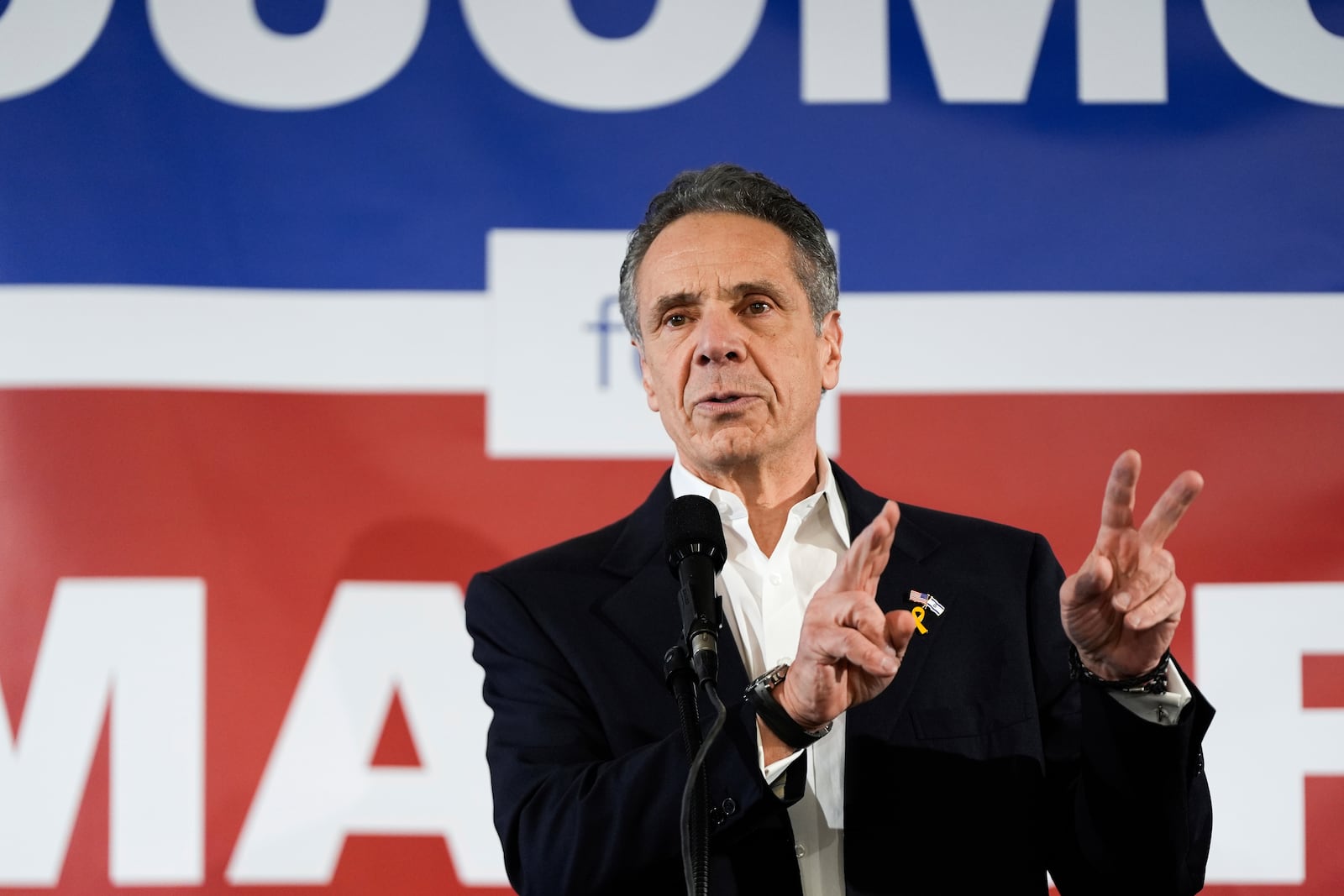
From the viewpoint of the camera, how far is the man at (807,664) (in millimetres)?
1414

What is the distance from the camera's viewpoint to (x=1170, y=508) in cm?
140

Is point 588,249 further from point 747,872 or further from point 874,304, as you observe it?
point 747,872

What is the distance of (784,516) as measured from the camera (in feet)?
6.31

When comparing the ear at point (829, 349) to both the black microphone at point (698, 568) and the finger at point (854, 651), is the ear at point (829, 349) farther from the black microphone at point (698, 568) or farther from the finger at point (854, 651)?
the finger at point (854, 651)

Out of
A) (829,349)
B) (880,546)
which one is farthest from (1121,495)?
(829,349)

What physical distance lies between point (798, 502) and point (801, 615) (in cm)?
21

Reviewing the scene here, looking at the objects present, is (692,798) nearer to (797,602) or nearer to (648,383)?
(797,602)

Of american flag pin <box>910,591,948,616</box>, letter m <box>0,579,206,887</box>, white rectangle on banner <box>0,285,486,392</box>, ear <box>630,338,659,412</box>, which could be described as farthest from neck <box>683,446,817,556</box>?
letter m <box>0,579,206,887</box>

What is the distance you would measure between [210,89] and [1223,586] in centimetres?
228

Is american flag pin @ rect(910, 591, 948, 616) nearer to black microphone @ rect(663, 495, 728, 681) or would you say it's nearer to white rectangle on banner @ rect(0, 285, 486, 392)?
black microphone @ rect(663, 495, 728, 681)

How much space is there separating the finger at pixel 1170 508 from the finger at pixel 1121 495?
0.07ft

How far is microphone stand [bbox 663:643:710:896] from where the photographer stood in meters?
1.20

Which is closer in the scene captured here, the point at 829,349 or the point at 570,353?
the point at 829,349

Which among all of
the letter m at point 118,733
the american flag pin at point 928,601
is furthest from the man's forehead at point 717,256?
Answer: the letter m at point 118,733
